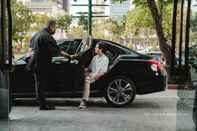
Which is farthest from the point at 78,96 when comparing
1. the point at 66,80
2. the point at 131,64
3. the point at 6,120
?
the point at 6,120

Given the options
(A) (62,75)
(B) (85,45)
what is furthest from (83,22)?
(A) (62,75)

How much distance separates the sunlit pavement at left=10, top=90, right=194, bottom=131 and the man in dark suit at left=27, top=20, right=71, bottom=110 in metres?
0.51

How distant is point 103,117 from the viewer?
876cm

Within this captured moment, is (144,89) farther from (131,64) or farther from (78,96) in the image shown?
(78,96)

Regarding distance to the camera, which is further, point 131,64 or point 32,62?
point 131,64

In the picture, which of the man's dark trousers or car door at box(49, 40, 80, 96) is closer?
the man's dark trousers

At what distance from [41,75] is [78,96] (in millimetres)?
1126

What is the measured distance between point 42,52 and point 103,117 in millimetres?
1462

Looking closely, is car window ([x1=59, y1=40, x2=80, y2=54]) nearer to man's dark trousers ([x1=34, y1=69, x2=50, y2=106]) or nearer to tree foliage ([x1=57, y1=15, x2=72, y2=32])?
tree foliage ([x1=57, y1=15, x2=72, y2=32])

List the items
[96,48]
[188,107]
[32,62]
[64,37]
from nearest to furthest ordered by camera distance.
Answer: [188,107] → [32,62] → [96,48] → [64,37]

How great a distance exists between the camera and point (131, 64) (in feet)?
34.2

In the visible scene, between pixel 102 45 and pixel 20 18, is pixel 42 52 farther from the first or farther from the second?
pixel 102 45

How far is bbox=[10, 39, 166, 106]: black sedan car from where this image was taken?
33.2ft

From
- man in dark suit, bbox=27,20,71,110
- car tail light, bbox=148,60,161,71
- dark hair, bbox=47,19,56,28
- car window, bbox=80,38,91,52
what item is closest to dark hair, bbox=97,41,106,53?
car window, bbox=80,38,91,52
